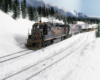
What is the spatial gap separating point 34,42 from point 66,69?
265 inches

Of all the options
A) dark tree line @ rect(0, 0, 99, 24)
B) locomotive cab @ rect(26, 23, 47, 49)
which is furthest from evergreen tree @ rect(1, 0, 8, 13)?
locomotive cab @ rect(26, 23, 47, 49)

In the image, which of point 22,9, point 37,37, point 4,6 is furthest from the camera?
point 22,9

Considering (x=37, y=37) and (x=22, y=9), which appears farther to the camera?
(x=22, y=9)

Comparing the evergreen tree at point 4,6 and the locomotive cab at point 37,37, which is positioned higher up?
the evergreen tree at point 4,6

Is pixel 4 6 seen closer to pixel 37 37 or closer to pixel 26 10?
pixel 26 10

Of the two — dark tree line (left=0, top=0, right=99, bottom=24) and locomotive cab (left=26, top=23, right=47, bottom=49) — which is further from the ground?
dark tree line (left=0, top=0, right=99, bottom=24)

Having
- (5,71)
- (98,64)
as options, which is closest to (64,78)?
(98,64)

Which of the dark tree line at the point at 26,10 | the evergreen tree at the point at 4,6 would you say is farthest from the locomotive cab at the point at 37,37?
the evergreen tree at the point at 4,6

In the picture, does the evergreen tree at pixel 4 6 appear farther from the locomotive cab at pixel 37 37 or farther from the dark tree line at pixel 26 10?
the locomotive cab at pixel 37 37

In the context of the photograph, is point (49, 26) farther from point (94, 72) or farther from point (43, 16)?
point (43, 16)

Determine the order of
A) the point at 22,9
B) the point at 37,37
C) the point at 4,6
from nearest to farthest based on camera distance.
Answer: the point at 37,37 → the point at 4,6 → the point at 22,9

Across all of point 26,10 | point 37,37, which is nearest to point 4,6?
point 26,10

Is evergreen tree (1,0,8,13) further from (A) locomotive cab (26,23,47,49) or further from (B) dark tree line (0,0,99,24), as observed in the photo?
(A) locomotive cab (26,23,47,49)

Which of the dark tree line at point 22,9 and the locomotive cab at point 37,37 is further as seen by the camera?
the dark tree line at point 22,9
